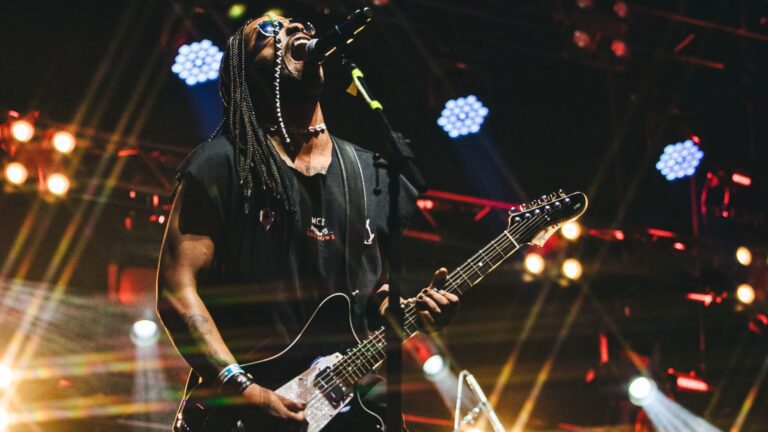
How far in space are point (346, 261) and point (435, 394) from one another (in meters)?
5.45

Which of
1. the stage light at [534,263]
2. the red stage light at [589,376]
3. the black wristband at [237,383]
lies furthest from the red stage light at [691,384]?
the black wristband at [237,383]

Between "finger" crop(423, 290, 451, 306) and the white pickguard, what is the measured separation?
430 mm

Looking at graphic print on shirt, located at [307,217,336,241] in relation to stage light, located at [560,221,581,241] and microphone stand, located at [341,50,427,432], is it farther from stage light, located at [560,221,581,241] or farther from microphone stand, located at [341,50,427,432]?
stage light, located at [560,221,581,241]

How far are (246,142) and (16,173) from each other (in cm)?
425

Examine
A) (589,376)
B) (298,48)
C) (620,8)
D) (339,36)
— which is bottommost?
(339,36)

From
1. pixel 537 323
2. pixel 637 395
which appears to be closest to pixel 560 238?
pixel 537 323

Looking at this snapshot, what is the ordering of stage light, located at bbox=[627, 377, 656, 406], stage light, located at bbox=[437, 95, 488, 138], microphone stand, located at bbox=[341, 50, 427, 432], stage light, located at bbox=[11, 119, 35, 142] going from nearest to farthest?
1. microphone stand, located at bbox=[341, 50, 427, 432]
2. stage light, located at bbox=[11, 119, 35, 142]
3. stage light, located at bbox=[437, 95, 488, 138]
4. stage light, located at bbox=[627, 377, 656, 406]

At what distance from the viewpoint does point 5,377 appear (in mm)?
6441

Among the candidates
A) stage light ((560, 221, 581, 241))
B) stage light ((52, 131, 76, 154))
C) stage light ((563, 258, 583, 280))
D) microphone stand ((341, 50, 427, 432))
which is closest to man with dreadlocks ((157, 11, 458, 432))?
microphone stand ((341, 50, 427, 432))

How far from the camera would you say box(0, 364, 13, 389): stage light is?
6434 millimetres

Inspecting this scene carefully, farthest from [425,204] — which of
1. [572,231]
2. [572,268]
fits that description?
[572,268]

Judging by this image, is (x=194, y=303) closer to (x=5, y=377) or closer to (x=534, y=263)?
(x=5, y=377)

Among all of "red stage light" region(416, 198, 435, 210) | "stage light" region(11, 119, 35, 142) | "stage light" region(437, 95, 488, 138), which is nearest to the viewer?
"stage light" region(11, 119, 35, 142)

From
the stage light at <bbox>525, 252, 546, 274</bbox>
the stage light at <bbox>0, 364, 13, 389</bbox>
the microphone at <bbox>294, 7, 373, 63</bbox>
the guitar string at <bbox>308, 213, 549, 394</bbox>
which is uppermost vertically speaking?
the stage light at <bbox>525, 252, 546, 274</bbox>
